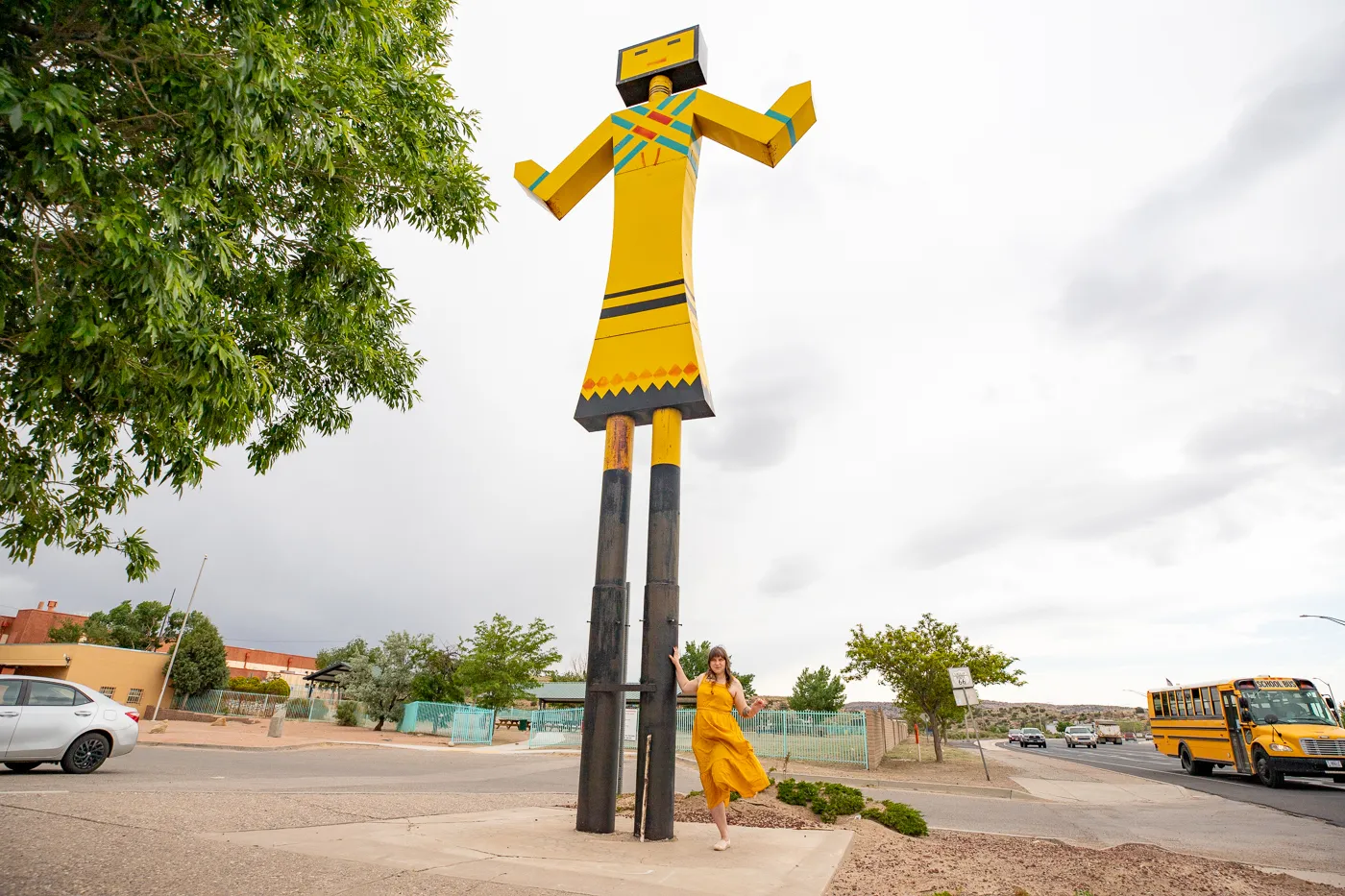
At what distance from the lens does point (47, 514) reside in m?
4.95

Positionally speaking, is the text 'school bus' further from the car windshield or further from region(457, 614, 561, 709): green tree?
region(457, 614, 561, 709): green tree

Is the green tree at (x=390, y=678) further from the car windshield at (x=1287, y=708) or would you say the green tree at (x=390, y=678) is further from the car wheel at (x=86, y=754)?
the car windshield at (x=1287, y=708)

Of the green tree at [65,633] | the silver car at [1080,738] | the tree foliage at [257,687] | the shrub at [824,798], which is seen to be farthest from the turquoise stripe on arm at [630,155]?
the green tree at [65,633]

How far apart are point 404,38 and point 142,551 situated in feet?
17.3

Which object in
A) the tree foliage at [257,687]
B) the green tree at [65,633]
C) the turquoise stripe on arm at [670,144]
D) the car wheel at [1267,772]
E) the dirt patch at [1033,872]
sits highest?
the turquoise stripe on arm at [670,144]

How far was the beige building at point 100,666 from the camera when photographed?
34.4 meters

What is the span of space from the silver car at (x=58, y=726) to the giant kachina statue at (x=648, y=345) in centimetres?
830

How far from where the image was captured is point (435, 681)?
1318 inches

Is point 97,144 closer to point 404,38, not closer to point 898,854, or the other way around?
point 404,38

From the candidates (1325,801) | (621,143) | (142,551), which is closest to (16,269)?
(142,551)

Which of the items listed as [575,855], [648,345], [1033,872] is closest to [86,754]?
[575,855]

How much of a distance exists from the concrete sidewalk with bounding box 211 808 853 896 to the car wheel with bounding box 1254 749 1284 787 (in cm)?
1671

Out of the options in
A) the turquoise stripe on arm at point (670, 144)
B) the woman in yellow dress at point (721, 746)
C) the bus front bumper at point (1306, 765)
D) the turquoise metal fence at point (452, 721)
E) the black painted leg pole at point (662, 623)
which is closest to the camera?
the woman in yellow dress at point (721, 746)

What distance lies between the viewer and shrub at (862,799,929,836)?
744 centimetres
